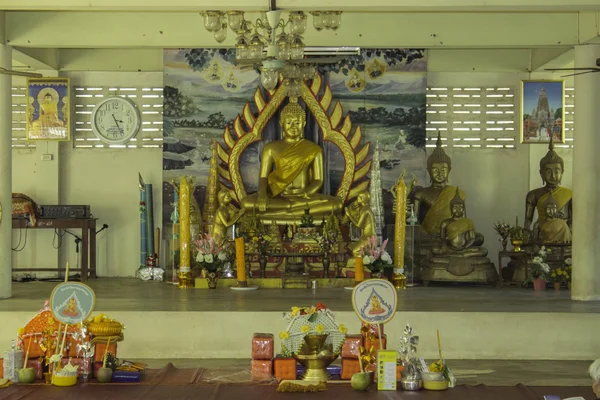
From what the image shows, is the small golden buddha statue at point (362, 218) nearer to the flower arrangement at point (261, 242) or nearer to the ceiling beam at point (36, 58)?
the flower arrangement at point (261, 242)

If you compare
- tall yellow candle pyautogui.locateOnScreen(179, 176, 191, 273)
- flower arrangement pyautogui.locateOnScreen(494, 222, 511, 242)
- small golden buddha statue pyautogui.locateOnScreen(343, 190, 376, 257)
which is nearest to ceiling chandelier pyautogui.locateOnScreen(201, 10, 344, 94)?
tall yellow candle pyautogui.locateOnScreen(179, 176, 191, 273)

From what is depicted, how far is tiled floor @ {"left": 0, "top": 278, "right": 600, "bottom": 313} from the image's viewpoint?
853 centimetres

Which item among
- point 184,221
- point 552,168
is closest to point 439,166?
point 552,168

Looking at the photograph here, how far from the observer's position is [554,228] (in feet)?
37.7

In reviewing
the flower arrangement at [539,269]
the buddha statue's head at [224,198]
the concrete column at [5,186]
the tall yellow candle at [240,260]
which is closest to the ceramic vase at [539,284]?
the flower arrangement at [539,269]

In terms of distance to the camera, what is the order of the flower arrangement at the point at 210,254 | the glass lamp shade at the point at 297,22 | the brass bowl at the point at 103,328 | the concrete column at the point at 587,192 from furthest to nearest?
1. the flower arrangement at the point at 210,254
2. the concrete column at the point at 587,192
3. the glass lamp shade at the point at 297,22
4. the brass bowl at the point at 103,328

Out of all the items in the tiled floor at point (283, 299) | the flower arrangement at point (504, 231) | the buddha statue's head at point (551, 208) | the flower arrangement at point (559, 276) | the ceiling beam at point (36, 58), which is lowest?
the tiled floor at point (283, 299)

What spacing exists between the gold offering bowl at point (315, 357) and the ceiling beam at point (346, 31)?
18.4ft

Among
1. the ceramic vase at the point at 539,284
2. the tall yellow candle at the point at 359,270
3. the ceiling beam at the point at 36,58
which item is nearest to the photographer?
the tall yellow candle at the point at 359,270

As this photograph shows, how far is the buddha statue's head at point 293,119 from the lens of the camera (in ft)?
40.1

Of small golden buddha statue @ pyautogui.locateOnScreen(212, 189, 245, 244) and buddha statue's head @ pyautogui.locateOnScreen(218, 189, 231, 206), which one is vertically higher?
buddha statue's head @ pyautogui.locateOnScreen(218, 189, 231, 206)

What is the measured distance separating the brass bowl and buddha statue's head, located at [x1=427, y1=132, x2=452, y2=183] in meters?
7.12

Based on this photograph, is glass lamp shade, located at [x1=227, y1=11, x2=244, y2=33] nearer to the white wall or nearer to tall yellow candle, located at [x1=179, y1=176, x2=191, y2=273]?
tall yellow candle, located at [x1=179, y1=176, x2=191, y2=273]

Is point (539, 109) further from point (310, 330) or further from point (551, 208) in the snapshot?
point (310, 330)
